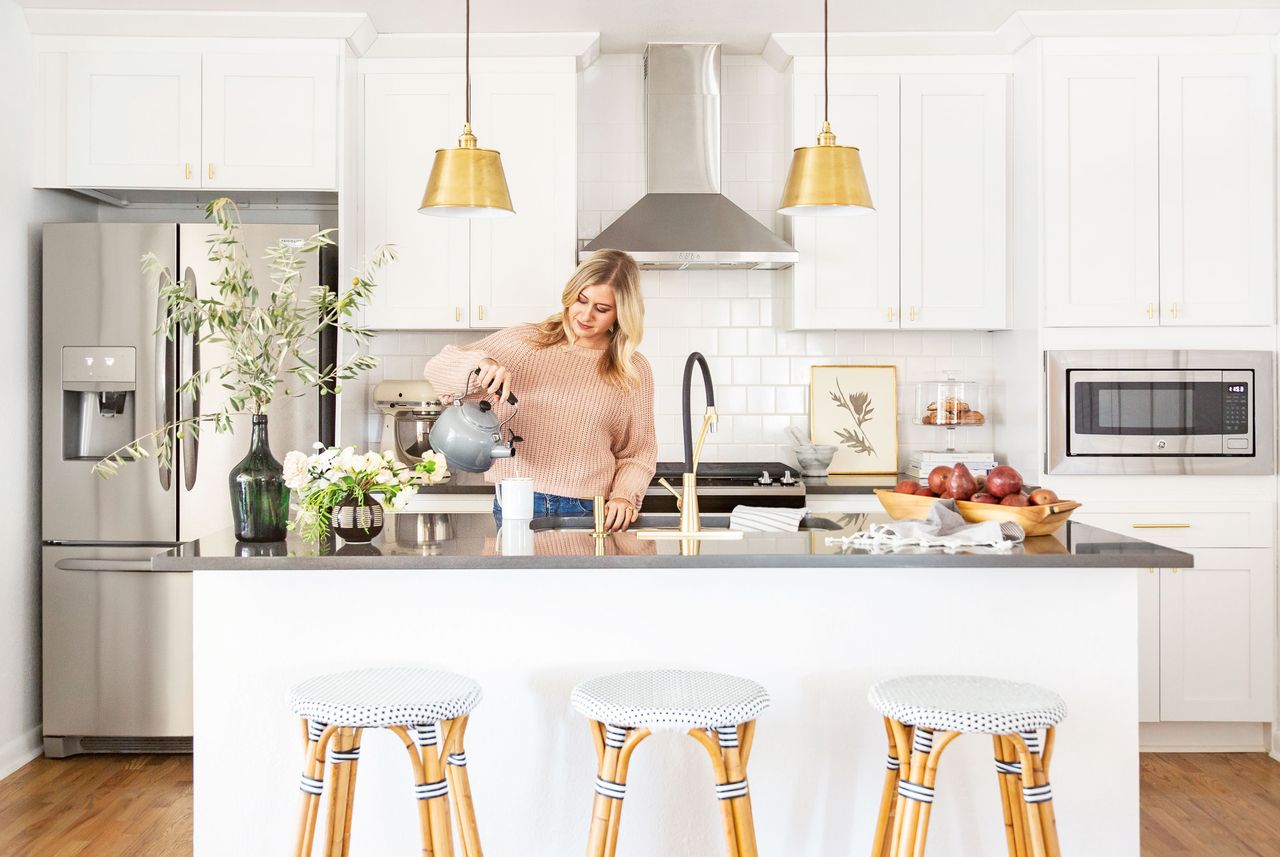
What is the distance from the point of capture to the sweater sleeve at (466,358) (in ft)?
9.11

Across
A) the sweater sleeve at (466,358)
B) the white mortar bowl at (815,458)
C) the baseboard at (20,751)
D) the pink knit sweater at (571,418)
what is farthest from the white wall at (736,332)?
the baseboard at (20,751)

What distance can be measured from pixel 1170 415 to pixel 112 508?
370 cm

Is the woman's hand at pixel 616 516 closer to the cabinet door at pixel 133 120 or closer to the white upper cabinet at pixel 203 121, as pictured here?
the white upper cabinet at pixel 203 121

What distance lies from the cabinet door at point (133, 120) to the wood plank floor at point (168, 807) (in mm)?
2037

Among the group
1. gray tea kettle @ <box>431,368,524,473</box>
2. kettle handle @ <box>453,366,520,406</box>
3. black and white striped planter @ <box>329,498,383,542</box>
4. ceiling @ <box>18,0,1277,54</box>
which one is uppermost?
ceiling @ <box>18,0,1277,54</box>

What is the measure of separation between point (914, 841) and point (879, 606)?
510mm

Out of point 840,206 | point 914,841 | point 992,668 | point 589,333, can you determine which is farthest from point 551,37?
point 914,841

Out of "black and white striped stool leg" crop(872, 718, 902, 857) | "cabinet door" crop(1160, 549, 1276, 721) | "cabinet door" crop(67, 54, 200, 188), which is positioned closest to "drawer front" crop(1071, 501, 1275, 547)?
"cabinet door" crop(1160, 549, 1276, 721)

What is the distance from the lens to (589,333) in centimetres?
301

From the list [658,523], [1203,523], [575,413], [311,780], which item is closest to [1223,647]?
[1203,523]

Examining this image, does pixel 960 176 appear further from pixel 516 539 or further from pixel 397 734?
pixel 397 734

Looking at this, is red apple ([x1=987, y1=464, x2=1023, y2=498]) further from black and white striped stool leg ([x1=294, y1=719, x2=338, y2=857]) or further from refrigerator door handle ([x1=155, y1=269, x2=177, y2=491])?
refrigerator door handle ([x1=155, y1=269, x2=177, y2=491])

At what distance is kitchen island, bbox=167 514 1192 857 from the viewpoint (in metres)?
2.30

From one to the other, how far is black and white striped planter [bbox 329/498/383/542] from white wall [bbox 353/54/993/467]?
2149mm
